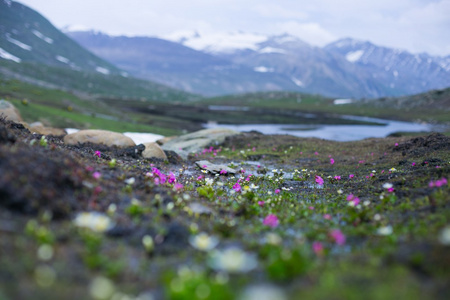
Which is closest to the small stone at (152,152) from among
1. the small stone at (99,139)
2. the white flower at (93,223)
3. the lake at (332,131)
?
the small stone at (99,139)

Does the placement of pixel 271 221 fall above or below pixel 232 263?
below

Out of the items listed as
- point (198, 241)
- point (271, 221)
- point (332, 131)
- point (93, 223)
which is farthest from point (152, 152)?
point (332, 131)

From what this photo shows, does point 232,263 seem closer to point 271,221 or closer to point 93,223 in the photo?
point 93,223

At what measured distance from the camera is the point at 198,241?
5.23 metres

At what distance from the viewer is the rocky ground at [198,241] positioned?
14.6 ft

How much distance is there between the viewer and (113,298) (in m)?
4.07

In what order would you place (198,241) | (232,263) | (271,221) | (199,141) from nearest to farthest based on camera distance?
1. (232,263)
2. (198,241)
3. (271,221)
4. (199,141)

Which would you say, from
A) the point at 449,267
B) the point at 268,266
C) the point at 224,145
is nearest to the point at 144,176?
the point at 268,266

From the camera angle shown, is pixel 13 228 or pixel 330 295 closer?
pixel 330 295

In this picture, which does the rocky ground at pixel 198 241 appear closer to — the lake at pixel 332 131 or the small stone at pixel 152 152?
the small stone at pixel 152 152

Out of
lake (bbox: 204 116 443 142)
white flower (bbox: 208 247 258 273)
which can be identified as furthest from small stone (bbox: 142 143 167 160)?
lake (bbox: 204 116 443 142)

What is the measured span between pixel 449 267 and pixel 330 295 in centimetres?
190

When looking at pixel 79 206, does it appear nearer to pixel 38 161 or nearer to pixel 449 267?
pixel 38 161

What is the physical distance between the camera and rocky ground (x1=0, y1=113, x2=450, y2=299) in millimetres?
4457
